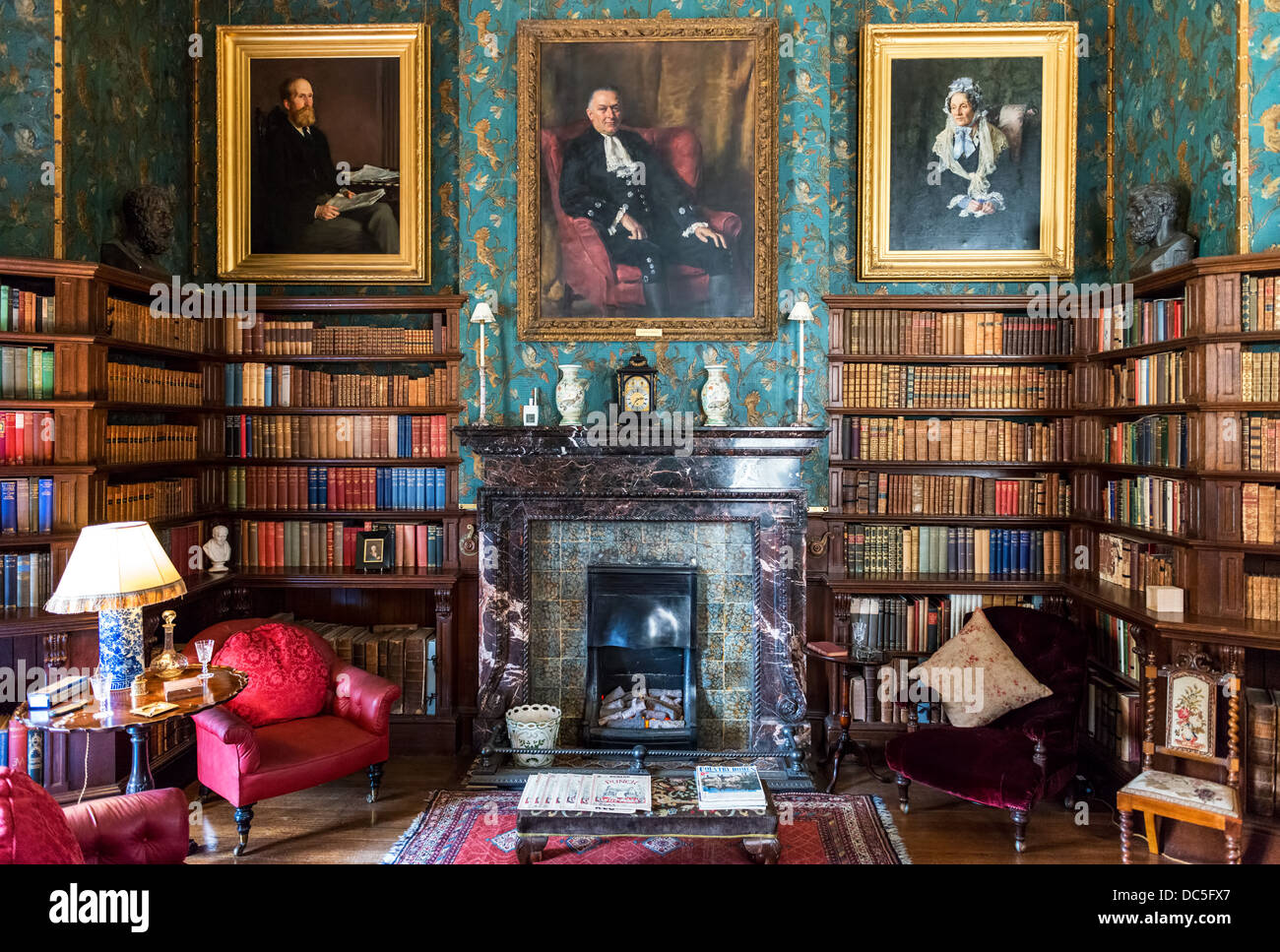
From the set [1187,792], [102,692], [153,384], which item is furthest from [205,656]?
[1187,792]

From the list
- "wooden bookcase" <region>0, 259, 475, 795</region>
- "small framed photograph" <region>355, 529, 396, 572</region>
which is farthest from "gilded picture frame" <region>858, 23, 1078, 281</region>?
"small framed photograph" <region>355, 529, 396, 572</region>

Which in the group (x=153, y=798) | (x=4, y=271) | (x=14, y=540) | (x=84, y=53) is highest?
(x=84, y=53)

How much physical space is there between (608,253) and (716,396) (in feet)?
3.68

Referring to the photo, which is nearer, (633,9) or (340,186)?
(633,9)

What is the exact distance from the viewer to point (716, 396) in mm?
4797

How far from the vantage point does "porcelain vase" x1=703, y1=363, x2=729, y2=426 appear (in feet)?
15.7

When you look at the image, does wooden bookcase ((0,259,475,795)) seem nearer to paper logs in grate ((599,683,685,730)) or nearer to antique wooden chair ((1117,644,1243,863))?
paper logs in grate ((599,683,685,730))

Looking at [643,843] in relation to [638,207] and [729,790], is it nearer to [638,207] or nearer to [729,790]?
[729,790]

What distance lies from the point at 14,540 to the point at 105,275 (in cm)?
135

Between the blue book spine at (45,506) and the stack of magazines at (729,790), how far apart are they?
11.0 feet
